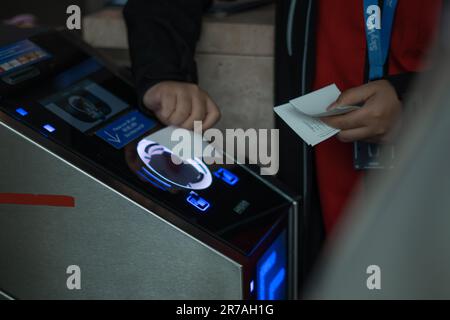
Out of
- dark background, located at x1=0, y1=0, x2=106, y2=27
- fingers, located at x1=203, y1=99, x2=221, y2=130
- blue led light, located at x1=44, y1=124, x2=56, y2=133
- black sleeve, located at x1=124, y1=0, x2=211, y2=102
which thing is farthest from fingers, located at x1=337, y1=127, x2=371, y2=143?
dark background, located at x1=0, y1=0, x2=106, y2=27

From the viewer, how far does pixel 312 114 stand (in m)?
1.05

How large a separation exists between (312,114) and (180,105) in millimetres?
245

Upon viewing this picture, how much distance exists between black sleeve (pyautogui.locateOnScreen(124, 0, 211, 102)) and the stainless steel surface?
302mm

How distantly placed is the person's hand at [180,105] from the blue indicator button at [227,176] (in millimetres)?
94

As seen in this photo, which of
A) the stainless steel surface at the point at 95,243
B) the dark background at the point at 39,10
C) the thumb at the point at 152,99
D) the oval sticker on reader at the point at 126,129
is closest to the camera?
the stainless steel surface at the point at 95,243

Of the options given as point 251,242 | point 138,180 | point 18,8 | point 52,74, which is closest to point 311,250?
point 251,242

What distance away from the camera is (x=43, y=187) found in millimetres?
926

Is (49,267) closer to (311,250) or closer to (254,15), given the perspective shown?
(311,250)

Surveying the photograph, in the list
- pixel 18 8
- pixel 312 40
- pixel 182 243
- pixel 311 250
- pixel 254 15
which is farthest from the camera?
pixel 18 8

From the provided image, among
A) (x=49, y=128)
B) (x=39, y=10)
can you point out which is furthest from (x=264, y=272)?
(x=39, y=10)

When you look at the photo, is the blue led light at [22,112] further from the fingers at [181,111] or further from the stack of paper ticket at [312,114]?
the stack of paper ticket at [312,114]

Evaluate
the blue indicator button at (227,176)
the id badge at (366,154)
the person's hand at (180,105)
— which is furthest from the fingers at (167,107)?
the id badge at (366,154)

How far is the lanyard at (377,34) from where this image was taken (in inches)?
45.6

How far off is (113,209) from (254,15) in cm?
89
